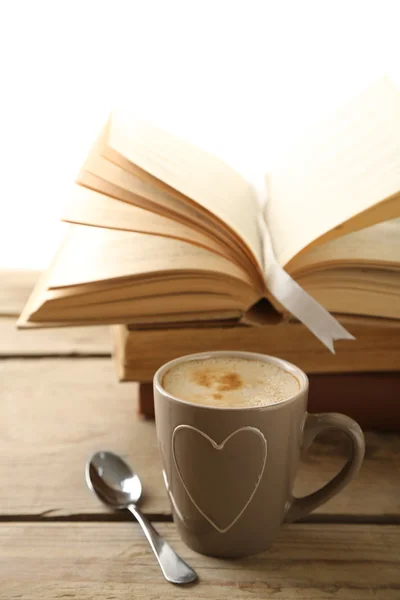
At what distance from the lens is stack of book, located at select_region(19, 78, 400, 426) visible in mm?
578

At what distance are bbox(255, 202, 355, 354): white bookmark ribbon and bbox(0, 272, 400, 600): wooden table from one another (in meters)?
0.13

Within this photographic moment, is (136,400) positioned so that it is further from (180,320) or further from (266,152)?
(266,152)

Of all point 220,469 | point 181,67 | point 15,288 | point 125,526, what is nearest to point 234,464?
point 220,469

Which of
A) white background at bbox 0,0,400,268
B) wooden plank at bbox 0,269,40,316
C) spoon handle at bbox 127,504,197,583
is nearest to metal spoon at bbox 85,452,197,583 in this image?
spoon handle at bbox 127,504,197,583

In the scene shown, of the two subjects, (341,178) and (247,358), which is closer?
(247,358)

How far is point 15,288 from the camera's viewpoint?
3.75 feet

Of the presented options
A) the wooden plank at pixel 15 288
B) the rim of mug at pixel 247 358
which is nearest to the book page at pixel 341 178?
the rim of mug at pixel 247 358

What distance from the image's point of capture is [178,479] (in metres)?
0.46

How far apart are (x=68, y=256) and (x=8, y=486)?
0.28m

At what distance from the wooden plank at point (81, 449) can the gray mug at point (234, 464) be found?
67 millimetres

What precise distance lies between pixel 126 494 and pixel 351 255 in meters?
0.29

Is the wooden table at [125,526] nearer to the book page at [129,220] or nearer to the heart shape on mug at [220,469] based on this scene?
the heart shape on mug at [220,469]

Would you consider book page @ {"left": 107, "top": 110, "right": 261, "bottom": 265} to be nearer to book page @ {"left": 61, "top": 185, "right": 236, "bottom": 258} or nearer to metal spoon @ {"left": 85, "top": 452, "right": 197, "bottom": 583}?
book page @ {"left": 61, "top": 185, "right": 236, "bottom": 258}

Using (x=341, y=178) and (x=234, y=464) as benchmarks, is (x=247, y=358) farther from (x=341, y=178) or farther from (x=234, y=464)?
(x=341, y=178)
